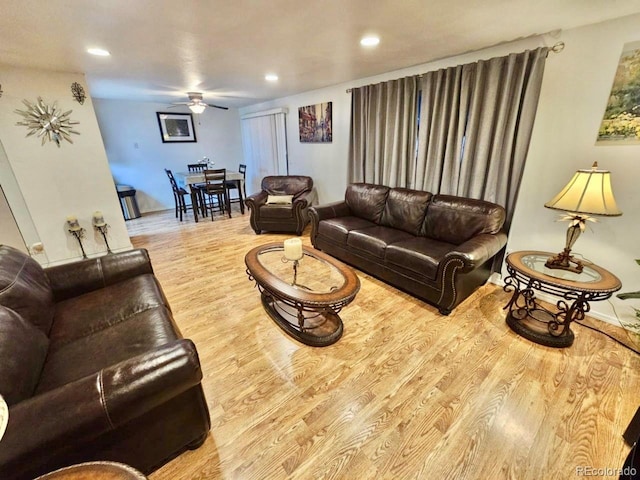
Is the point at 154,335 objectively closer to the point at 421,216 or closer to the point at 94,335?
the point at 94,335

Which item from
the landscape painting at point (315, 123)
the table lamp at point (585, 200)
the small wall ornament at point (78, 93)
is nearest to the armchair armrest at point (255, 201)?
the landscape painting at point (315, 123)

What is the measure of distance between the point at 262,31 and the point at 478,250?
2430mm

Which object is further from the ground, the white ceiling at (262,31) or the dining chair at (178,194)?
the white ceiling at (262,31)

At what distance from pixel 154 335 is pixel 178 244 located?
3046 millimetres

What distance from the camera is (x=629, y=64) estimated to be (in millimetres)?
1869

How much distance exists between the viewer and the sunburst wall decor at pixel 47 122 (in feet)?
9.87

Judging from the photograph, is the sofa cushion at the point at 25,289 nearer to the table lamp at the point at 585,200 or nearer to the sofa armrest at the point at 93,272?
the sofa armrest at the point at 93,272

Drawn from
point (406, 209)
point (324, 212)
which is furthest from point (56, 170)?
point (406, 209)

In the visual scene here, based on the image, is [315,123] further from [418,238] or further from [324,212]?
[418,238]

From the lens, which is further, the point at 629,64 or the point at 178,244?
the point at 178,244

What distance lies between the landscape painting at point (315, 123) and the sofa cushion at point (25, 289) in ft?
12.7

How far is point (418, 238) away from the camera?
9.47 ft

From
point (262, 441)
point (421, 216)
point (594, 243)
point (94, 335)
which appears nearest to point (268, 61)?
point (421, 216)

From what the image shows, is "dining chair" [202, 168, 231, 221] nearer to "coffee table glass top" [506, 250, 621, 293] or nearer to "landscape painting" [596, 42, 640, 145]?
"coffee table glass top" [506, 250, 621, 293]
